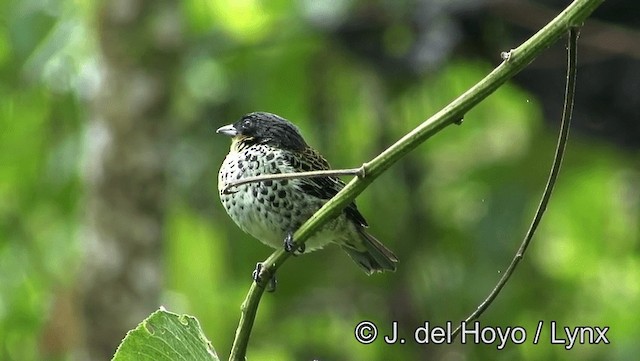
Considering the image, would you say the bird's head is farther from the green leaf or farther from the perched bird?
the green leaf

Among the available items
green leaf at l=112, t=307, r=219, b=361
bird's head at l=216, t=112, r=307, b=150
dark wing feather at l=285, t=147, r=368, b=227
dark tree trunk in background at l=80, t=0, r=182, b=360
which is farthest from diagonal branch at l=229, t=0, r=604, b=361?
dark tree trunk in background at l=80, t=0, r=182, b=360

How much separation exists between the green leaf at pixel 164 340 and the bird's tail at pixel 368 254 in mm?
876

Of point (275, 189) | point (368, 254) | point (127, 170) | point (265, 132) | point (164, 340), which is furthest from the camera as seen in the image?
point (127, 170)

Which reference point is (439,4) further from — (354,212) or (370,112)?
(354,212)

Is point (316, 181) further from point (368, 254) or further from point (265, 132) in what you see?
point (265, 132)

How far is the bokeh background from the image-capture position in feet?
13.4

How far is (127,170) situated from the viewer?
4.05 m

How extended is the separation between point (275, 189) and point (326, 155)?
234 cm

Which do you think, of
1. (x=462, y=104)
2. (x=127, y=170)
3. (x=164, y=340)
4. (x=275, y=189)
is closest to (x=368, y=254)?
(x=275, y=189)

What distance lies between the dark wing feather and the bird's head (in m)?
0.14

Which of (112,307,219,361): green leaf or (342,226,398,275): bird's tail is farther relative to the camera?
(342,226,398,275): bird's tail

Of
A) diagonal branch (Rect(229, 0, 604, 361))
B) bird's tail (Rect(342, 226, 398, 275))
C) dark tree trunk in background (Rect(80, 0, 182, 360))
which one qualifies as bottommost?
diagonal branch (Rect(229, 0, 604, 361))

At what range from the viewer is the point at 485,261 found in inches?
185

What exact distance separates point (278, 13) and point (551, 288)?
172cm
